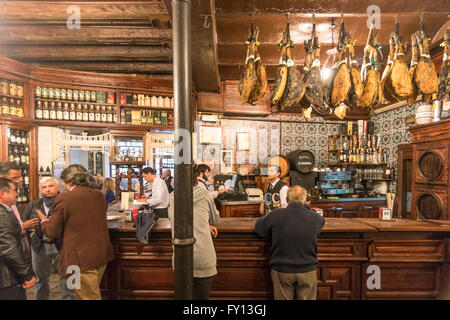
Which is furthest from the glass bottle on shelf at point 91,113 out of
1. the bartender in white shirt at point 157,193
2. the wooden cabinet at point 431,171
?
the wooden cabinet at point 431,171

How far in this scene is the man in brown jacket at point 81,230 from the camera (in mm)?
2021

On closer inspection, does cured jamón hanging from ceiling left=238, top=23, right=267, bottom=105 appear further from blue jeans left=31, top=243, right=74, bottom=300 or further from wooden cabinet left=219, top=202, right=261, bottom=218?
blue jeans left=31, top=243, right=74, bottom=300

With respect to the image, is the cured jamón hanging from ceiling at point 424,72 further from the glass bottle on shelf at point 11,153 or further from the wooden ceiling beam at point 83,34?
the glass bottle on shelf at point 11,153

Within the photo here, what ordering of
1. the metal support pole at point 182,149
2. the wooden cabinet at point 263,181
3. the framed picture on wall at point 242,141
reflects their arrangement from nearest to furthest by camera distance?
the metal support pole at point 182,149
the wooden cabinet at point 263,181
the framed picture on wall at point 242,141

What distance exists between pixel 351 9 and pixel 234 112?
3.25m

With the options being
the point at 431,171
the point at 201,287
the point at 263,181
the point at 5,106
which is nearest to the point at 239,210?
the point at 263,181

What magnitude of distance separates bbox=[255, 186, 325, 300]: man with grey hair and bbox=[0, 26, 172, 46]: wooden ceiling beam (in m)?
3.32

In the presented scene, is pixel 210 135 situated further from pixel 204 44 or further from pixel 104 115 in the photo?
pixel 204 44

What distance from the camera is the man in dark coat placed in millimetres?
1903

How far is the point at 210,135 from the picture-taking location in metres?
5.84

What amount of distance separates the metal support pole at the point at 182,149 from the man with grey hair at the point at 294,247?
3.24 ft

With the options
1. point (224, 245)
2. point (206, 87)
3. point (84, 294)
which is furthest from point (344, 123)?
point (84, 294)

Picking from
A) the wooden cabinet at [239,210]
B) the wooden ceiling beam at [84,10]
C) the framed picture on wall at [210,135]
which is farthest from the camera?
the framed picture on wall at [210,135]

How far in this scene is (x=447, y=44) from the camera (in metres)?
2.40
